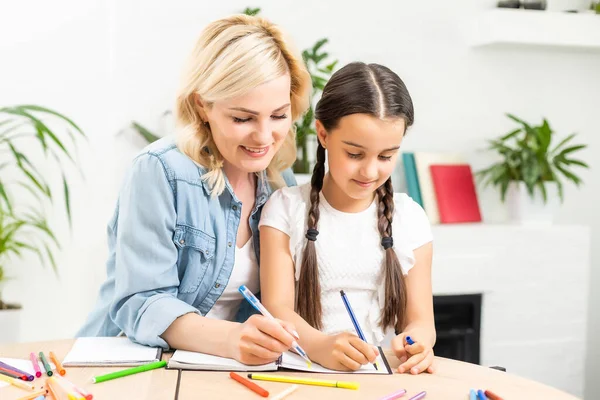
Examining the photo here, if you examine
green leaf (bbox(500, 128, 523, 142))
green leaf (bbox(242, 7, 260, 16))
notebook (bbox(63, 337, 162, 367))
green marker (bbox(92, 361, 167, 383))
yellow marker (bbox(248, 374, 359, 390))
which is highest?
green leaf (bbox(242, 7, 260, 16))

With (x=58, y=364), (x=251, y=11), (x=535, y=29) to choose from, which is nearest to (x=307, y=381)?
(x=58, y=364)

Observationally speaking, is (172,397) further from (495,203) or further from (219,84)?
(495,203)

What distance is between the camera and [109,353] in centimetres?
120

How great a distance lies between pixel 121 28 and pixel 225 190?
51.3 inches

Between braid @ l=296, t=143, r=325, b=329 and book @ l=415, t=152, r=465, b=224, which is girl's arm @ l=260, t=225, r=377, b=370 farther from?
book @ l=415, t=152, r=465, b=224

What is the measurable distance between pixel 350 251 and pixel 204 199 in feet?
1.02

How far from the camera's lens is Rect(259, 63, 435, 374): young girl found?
4.35 feet

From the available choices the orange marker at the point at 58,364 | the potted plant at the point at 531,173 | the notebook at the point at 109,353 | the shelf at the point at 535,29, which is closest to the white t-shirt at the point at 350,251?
the notebook at the point at 109,353

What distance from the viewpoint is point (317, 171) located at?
1.49m

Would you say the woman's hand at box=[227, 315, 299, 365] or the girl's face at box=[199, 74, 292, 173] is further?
the girl's face at box=[199, 74, 292, 173]

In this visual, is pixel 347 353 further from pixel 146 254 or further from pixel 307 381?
pixel 146 254

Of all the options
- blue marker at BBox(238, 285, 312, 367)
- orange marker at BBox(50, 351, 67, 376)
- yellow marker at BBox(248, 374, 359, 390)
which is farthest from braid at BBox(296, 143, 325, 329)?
orange marker at BBox(50, 351, 67, 376)

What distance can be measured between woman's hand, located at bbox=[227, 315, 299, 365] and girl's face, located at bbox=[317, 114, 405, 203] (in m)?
0.35

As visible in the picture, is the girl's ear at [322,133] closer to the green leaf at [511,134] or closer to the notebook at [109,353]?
the notebook at [109,353]
